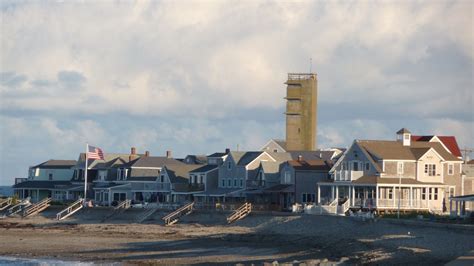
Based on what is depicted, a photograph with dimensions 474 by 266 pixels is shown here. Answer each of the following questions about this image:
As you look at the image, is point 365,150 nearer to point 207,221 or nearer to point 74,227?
point 207,221

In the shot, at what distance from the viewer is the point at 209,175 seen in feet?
303

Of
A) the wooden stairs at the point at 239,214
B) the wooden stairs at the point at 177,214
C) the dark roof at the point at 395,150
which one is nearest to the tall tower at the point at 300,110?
the dark roof at the point at 395,150

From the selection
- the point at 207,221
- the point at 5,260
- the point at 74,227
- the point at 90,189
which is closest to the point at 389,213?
the point at 207,221

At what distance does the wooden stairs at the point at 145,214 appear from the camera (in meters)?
78.2

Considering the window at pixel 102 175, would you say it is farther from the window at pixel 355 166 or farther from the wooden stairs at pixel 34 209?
the window at pixel 355 166

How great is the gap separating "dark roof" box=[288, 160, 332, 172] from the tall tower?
27316 mm

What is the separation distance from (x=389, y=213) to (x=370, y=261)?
85.6 ft

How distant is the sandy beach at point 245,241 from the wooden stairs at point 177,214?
2.91ft

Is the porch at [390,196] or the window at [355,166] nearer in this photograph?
the porch at [390,196]

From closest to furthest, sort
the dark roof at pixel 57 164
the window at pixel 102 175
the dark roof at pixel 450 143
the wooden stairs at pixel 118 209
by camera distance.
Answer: the wooden stairs at pixel 118 209 → the dark roof at pixel 450 143 → the window at pixel 102 175 → the dark roof at pixel 57 164

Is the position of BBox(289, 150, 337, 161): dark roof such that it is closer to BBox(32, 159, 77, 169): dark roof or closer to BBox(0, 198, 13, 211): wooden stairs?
BBox(0, 198, 13, 211): wooden stairs

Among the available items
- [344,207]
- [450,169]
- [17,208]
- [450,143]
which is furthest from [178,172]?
[344,207]

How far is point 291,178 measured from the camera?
8225 cm

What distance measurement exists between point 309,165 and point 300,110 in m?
30.1
